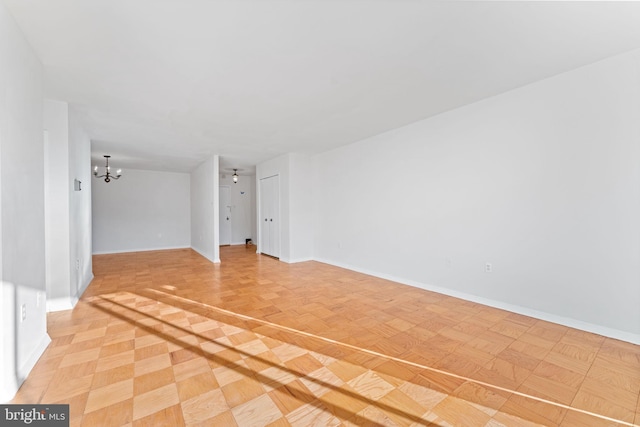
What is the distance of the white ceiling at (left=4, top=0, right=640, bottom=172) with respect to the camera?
171 cm

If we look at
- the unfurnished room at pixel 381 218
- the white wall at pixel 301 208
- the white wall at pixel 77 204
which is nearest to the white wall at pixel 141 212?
the white wall at pixel 77 204

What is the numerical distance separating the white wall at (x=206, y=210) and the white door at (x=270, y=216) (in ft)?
3.83

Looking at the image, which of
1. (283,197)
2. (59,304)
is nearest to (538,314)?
(283,197)

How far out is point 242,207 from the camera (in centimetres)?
895

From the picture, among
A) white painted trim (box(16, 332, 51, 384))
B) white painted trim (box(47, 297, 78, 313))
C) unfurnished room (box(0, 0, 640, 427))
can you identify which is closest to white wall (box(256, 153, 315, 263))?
unfurnished room (box(0, 0, 640, 427))

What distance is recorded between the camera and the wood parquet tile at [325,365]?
1.47 m

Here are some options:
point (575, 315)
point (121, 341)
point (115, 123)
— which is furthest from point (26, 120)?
point (575, 315)

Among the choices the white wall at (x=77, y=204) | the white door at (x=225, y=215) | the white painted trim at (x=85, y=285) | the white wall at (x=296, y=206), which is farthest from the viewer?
the white door at (x=225, y=215)

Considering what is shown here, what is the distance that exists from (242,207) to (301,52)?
736 cm

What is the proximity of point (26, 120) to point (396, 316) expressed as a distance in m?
3.65

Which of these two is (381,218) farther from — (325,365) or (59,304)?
(59,304)

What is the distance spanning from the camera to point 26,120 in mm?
1917

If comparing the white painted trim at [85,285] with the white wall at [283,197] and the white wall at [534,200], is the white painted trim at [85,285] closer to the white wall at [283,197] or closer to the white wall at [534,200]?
the white wall at [283,197]

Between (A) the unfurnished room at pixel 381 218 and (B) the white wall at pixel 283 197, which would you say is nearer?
(A) the unfurnished room at pixel 381 218
